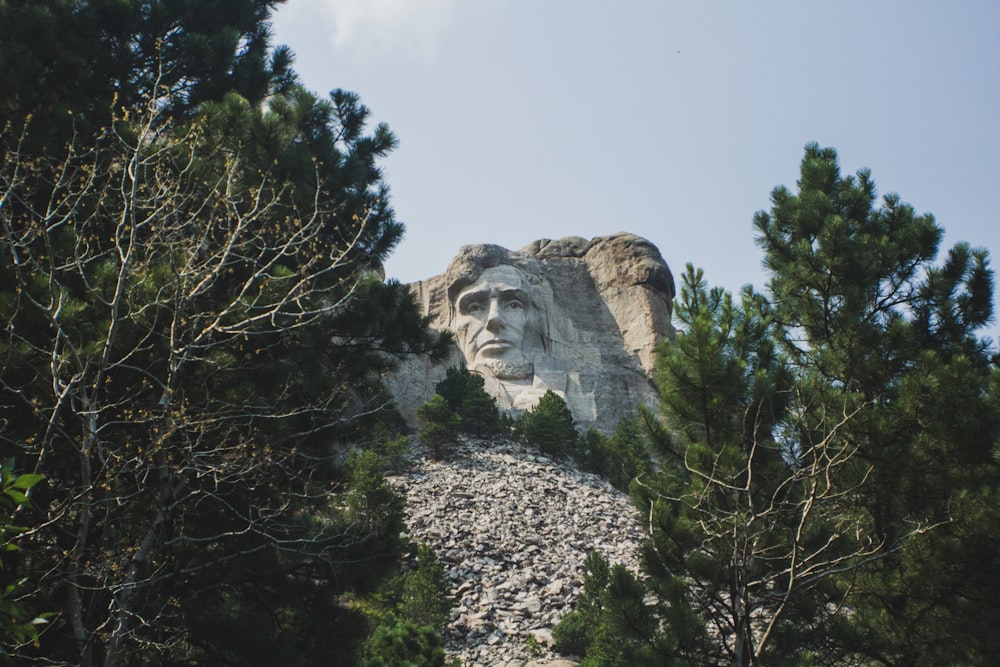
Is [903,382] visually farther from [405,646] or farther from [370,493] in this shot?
[370,493]

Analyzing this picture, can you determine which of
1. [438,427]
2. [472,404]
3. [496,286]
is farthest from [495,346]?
[438,427]

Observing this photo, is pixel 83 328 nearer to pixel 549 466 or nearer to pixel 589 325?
pixel 549 466

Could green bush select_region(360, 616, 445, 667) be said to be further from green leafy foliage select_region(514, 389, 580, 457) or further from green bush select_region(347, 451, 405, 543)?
green leafy foliage select_region(514, 389, 580, 457)

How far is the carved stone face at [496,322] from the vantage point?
3259 cm

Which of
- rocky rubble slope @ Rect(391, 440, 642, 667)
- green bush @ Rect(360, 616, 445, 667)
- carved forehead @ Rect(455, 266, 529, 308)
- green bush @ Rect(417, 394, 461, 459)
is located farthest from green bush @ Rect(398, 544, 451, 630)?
carved forehead @ Rect(455, 266, 529, 308)

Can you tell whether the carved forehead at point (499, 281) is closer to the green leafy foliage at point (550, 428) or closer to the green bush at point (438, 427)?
the green leafy foliage at point (550, 428)

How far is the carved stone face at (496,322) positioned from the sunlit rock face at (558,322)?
35 mm

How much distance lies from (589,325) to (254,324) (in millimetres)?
27350

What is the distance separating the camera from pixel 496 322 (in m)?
33.0

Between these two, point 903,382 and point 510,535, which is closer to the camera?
point 903,382

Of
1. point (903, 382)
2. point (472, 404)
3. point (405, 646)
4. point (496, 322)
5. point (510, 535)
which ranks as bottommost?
point (405, 646)

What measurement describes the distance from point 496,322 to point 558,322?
2.93 m

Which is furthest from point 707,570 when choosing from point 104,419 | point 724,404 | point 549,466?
point 549,466

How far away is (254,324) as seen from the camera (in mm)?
8484
